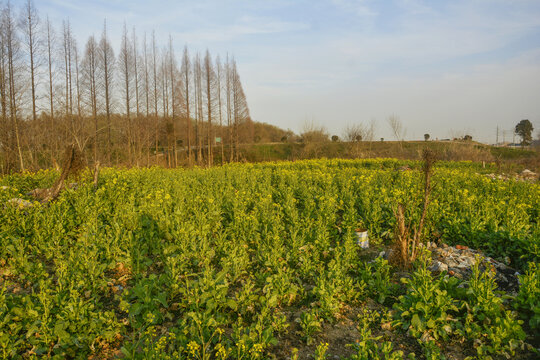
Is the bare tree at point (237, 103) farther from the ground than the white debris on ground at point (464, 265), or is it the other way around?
the bare tree at point (237, 103)

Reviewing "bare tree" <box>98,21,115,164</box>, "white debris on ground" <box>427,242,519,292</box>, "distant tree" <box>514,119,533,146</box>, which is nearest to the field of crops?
"white debris on ground" <box>427,242,519,292</box>

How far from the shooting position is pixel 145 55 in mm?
29016

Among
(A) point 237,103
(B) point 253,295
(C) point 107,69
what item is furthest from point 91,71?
(B) point 253,295

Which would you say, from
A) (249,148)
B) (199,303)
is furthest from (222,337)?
(249,148)

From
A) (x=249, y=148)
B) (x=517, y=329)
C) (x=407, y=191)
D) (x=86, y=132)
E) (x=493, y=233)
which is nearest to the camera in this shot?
(x=517, y=329)

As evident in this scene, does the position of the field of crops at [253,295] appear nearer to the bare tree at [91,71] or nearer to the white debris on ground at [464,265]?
the white debris on ground at [464,265]

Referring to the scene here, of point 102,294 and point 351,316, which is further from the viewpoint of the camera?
point 102,294

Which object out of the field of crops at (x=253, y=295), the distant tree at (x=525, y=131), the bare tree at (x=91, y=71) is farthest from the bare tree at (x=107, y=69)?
the distant tree at (x=525, y=131)

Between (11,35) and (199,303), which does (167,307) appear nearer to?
(199,303)

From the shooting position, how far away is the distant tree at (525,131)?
150 ft

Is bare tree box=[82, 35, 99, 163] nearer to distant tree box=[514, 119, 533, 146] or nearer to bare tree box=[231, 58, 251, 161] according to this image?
bare tree box=[231, 58, 251, 161]

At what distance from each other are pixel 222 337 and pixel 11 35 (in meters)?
28.0

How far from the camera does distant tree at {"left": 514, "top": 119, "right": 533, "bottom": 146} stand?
1798 inches

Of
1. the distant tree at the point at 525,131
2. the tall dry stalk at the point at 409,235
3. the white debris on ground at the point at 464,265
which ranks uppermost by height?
the distant tree at the point at 525,131
